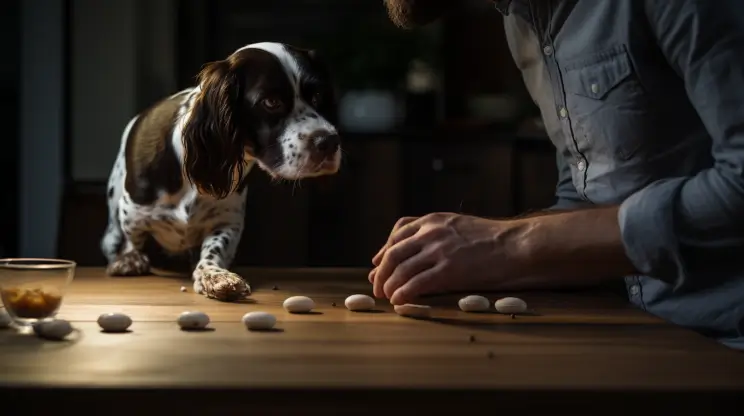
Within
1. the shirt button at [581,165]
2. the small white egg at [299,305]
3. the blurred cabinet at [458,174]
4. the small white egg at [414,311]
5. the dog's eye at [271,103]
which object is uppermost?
the dog's eye at [271,103]

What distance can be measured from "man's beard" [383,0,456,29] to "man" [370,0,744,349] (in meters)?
0.30

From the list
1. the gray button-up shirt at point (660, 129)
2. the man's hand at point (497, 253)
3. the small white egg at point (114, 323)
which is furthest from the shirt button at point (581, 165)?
the small white egg at point (114, 323)

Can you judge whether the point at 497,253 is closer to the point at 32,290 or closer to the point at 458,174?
the point at 32,290

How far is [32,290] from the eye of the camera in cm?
107

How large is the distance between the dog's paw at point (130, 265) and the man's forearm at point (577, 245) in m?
0.79

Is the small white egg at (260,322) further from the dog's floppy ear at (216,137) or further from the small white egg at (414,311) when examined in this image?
the dog's floppy ear at (216,137)

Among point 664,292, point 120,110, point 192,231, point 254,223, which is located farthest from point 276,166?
point 254,223

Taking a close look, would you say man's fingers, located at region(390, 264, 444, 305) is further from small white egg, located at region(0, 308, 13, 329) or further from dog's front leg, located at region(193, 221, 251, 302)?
small white egg, located at region(0, 308, 13, 329)

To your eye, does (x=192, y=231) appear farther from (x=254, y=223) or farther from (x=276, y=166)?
(x=254, y=223)

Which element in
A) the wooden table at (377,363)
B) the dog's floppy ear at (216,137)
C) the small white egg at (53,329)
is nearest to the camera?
the wooden table at (377,363)

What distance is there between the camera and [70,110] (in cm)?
314

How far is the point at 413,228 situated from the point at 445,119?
305 cm

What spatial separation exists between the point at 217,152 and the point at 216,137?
1.1 inches

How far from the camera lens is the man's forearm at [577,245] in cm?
113
